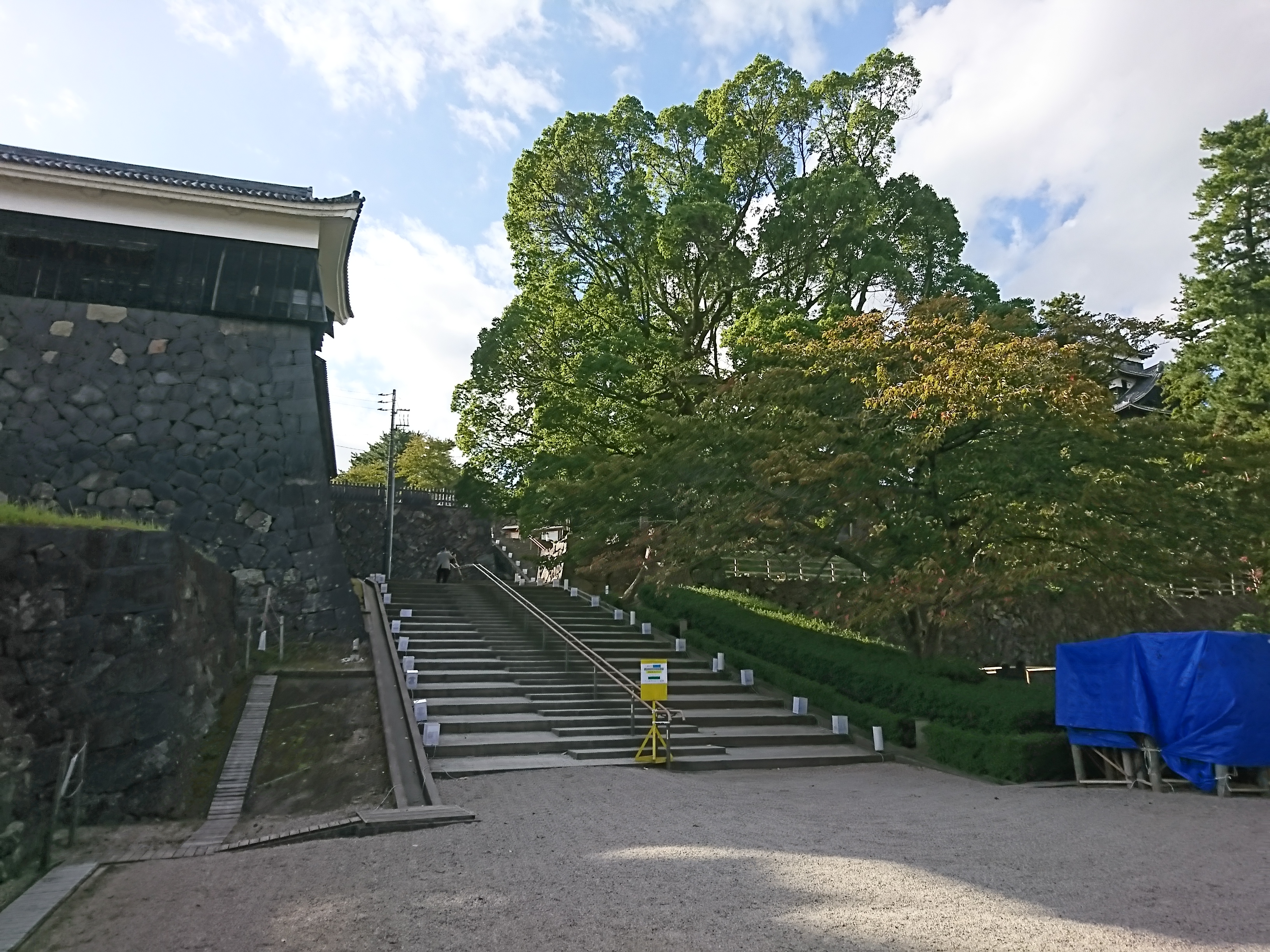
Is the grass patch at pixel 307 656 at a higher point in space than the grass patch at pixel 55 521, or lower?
lower

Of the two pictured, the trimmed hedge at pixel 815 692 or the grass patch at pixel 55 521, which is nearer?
the grass patch at pixel 55 521

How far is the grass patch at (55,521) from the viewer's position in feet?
27.2

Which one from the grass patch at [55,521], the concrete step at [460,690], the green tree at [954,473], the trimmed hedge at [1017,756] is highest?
the green tree at [954,473]

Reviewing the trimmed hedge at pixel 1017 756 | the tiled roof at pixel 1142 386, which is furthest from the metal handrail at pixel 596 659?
the tiled roof at pixel 1142 386

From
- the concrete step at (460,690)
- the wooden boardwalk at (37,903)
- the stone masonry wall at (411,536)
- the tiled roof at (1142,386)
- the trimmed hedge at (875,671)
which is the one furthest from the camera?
the tiled roof at (1142,386)

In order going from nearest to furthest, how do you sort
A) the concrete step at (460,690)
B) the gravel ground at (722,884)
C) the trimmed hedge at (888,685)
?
the gravel ground at (722,884)
the trimmed hedge at (888,685)
the concrete step at (460,690)

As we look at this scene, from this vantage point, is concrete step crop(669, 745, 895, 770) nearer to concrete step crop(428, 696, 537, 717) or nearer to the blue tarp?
concrete step crop(428, 696, 537, 717)

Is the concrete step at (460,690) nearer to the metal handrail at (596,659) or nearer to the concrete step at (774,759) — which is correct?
the metal handrail at (596,659)

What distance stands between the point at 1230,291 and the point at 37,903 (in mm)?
25639

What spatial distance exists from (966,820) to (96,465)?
13692mm

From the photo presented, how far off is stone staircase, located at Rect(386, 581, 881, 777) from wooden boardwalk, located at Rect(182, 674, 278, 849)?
2032mm

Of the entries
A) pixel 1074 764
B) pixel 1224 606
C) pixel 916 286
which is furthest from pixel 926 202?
pixel 1074 764

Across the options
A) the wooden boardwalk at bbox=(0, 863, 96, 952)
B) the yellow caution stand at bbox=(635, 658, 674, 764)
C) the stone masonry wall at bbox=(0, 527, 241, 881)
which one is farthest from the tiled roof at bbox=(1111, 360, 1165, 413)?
the wooden boardwalk at bbox=(0, 863, 96, 952)

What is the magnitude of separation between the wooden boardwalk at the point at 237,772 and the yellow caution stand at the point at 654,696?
468cm
